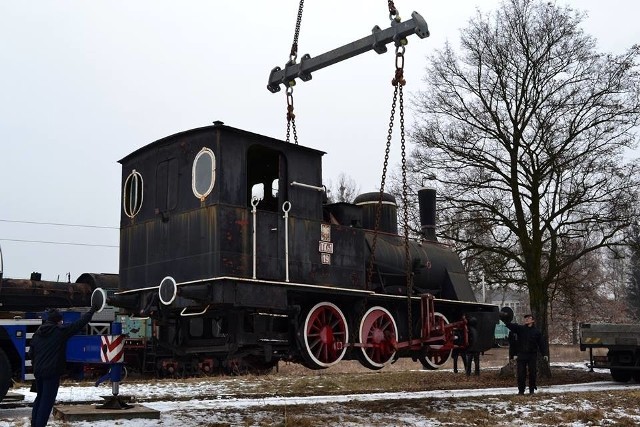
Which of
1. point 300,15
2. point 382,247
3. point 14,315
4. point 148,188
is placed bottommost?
point 14,315

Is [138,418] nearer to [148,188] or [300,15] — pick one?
[148,188]

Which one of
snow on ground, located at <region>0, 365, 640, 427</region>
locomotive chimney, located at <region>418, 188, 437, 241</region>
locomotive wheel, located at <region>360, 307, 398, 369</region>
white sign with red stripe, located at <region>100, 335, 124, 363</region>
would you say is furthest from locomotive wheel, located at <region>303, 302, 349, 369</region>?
locomotive chimney, located at <region>418, 188, 437, 241</region>

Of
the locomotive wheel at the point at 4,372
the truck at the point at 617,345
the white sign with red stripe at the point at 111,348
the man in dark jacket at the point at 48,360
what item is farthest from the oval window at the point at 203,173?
the truck at the point at 617,345

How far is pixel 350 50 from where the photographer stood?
11.1 m

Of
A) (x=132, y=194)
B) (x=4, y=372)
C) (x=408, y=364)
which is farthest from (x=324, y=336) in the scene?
(x=408, y=364)

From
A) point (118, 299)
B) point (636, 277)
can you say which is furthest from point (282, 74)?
point (636, 277)

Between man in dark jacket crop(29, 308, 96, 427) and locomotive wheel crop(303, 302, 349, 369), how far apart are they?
2.85 m

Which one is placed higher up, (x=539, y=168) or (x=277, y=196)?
Answer: (x=539, y=168)

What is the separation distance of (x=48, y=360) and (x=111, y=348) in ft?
4.13

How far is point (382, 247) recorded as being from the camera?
1159cm

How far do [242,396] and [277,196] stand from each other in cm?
508

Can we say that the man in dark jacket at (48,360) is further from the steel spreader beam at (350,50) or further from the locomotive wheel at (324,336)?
the steel spreader beam at (350,50)

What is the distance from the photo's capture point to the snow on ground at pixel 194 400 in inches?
365

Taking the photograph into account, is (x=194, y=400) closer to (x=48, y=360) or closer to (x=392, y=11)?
(x=48, y=360)
